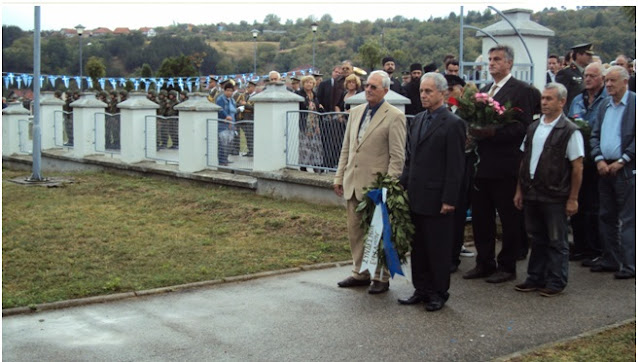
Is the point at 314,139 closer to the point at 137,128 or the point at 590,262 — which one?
the point at 590,262

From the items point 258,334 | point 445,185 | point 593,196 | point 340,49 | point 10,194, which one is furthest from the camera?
point 340,49

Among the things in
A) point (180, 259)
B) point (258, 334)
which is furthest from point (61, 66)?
point (258, 334)

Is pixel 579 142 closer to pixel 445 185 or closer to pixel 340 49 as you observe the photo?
pixel 445 185

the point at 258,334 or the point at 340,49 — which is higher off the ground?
the point at 340,49

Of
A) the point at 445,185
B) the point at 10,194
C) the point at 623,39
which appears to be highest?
the point at 623,39

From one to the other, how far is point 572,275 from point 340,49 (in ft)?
173

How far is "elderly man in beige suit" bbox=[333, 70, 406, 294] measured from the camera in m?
7.43

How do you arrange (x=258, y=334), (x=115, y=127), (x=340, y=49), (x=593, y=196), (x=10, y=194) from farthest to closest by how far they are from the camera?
1. (x=340, y=49)
2. (x=115, y=127)
3. (x=10, y=194)
4. (x=593, y=196)
5. (x=258, y=334)

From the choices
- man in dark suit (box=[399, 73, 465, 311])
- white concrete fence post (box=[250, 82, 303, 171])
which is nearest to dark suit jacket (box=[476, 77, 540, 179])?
man in dark suit (box=[399, 73, 465, 311])

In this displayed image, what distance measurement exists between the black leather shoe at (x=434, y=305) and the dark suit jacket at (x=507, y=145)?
57.3 inches

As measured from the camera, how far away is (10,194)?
1486cm

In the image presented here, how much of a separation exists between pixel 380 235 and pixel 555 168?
1609 millimetres

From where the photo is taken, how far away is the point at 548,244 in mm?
7566

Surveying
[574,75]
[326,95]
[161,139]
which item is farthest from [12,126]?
[574,75]
